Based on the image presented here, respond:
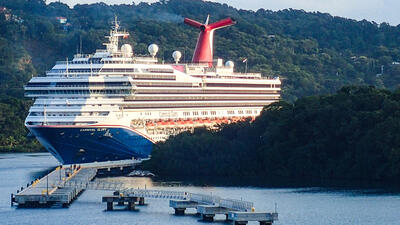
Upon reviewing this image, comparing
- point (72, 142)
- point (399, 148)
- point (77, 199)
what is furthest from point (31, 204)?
point (399, 148)

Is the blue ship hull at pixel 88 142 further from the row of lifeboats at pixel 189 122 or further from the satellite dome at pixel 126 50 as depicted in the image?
the satellite dome at pixel 126 50

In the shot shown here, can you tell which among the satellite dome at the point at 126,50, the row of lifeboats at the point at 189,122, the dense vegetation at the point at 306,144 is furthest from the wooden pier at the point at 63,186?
the satellite dome at the point at 126,50

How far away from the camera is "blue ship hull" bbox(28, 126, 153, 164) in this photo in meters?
115

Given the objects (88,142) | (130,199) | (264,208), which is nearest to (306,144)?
(88,142)

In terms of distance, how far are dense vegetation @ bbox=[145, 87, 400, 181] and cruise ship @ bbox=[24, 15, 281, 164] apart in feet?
10.6

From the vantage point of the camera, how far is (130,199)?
297 ft

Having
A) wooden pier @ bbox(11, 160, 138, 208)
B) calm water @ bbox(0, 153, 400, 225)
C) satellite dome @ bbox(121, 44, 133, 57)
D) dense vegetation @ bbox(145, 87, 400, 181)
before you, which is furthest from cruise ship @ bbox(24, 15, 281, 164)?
calm water @ bbox(0, 153, 400, 225)

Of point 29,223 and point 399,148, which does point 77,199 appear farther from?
point 399,148

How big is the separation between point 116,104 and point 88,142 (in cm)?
531

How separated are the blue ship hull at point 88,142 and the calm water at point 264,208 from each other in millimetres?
8436

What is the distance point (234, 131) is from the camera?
4951 inches

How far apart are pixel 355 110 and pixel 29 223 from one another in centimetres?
4411

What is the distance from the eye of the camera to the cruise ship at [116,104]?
4564 inches

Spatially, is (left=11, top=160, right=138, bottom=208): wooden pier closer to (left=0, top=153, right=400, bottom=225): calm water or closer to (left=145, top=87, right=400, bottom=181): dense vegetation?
(left=0, top=153, right=400, bottom=225): calm water
